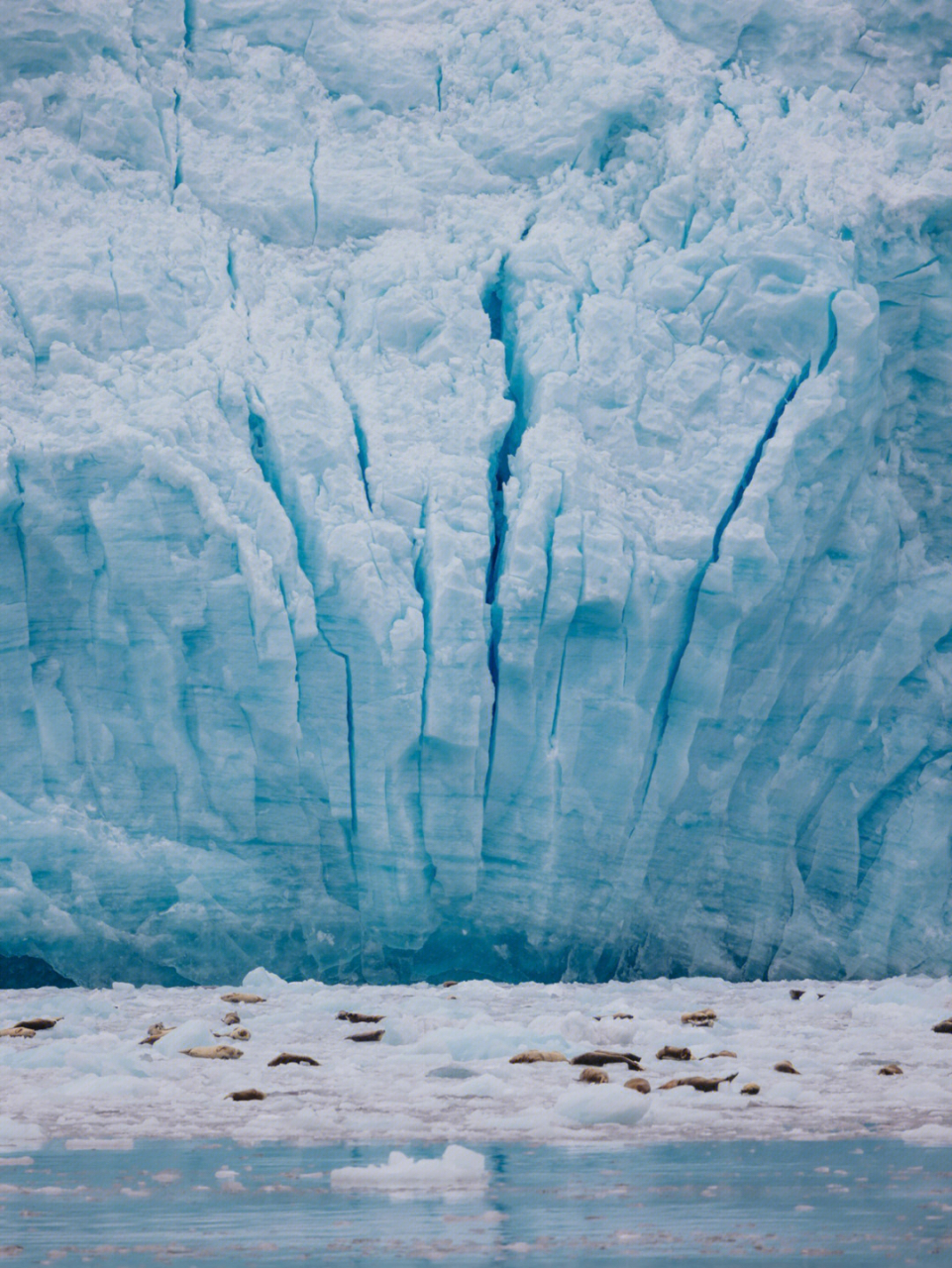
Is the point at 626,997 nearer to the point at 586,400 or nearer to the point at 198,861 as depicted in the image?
the point at 198,861

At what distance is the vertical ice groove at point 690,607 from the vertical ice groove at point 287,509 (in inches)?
63.0

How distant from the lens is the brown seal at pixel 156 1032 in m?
4.96

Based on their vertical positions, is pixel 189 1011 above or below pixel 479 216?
below

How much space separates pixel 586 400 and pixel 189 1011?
13.2ft

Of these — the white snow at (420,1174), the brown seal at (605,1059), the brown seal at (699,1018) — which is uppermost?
the white snow at (420,1174)

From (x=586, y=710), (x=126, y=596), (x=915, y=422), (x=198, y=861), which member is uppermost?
(x=915, y=422)

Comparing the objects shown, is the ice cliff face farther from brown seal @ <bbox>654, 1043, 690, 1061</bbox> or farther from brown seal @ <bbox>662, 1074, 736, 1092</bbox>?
brown seal @ <bbox>662, 1074, 736, 1092</bbox>

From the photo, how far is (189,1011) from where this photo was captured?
597 centimetres

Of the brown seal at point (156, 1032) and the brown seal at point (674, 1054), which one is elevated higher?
the brown seal at point (674, 1054)

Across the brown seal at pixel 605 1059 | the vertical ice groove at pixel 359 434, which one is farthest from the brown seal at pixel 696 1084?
the vertical ice groove at pixel 359 434

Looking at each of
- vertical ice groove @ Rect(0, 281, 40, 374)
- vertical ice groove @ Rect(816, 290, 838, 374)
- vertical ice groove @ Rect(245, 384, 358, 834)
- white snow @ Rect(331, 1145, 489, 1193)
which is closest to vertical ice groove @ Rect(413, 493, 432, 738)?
vertical ice groove @ Rect(245, 384, 358, 834)

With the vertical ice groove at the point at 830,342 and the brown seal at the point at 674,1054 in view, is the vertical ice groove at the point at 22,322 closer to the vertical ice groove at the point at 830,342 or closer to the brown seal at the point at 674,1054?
the vertical ice groove at the point at 830,342

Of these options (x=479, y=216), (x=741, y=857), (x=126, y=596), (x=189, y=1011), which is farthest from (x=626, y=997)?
(x=479, y=216)

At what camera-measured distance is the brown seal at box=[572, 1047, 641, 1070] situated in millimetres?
4566
